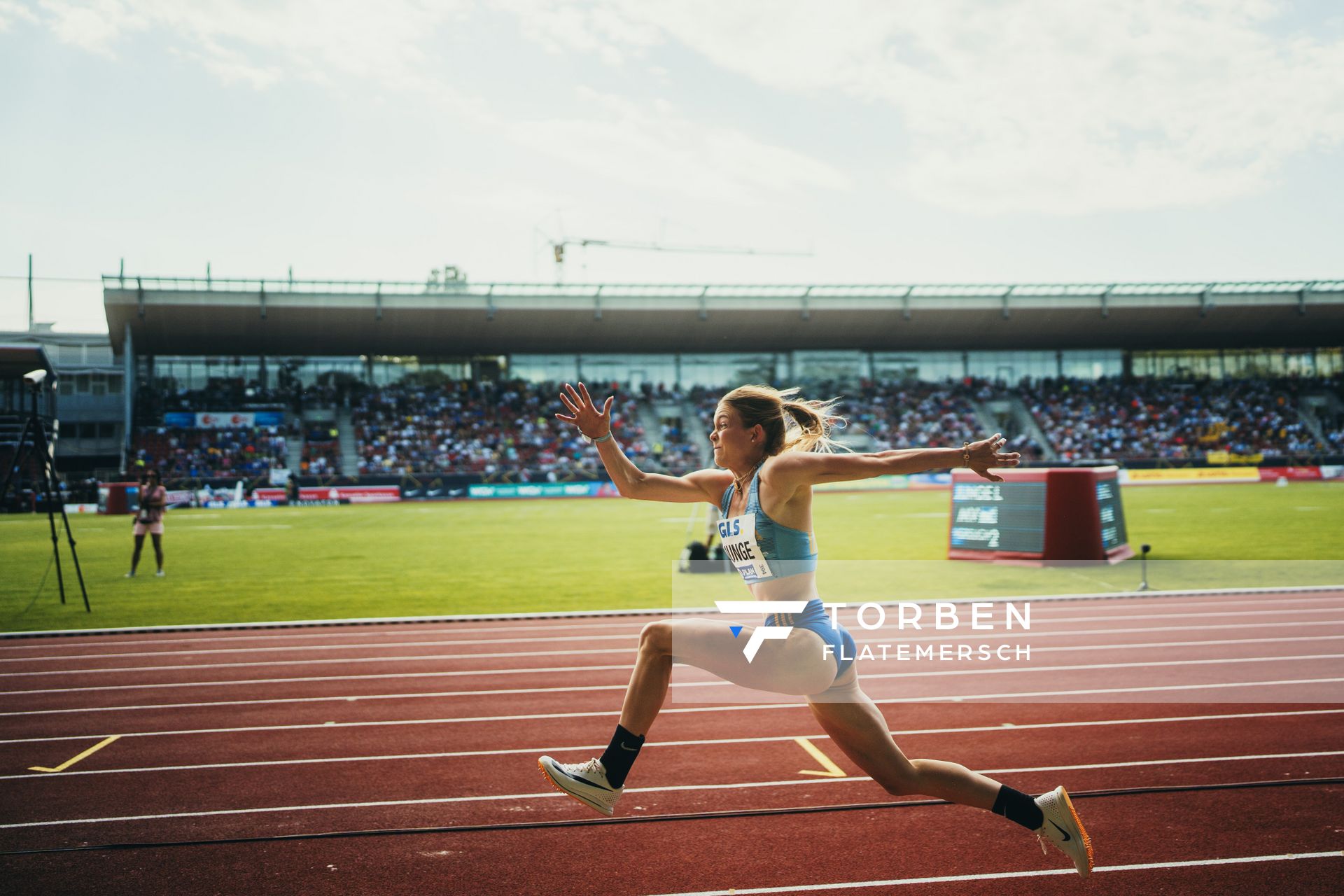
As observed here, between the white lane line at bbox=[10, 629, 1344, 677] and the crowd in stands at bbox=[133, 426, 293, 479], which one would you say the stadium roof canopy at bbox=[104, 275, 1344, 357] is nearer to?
the crowd in stands at bbox=[133, 426, 293, 479]

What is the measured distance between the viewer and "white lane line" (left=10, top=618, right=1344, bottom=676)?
940 cm

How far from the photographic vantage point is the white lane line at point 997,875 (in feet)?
13.7

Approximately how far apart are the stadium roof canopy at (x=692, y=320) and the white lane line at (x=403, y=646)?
39.9 metres

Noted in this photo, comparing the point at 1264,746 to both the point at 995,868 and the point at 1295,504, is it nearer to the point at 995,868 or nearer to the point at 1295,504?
the point at 995,868

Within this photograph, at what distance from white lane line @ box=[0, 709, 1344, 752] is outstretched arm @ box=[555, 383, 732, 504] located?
2.76 metres

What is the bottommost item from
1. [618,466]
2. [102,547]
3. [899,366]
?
[102,547]

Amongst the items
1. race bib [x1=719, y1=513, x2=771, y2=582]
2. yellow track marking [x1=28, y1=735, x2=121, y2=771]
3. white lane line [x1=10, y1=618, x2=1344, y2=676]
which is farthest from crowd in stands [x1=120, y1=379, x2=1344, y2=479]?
race bib [x1=719, y1=513, x2=771, y2=582]

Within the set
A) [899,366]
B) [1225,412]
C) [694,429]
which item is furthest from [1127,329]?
[694,429]

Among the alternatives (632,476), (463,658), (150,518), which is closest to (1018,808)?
(632,476)

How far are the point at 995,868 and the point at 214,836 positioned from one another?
3926 mm

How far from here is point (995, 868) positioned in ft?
14.5

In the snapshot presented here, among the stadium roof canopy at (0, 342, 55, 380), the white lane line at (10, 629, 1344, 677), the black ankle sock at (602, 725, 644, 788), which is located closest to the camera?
the black ankle sock at (602, 725, 644, 788)

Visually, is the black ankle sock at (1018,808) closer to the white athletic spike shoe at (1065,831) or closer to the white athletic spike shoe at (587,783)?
the white athletic spike shoe at (1065,831)

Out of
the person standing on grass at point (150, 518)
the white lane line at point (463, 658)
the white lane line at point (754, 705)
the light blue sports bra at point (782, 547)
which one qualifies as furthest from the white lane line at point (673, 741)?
the person standing on grass at point (150, 518)
